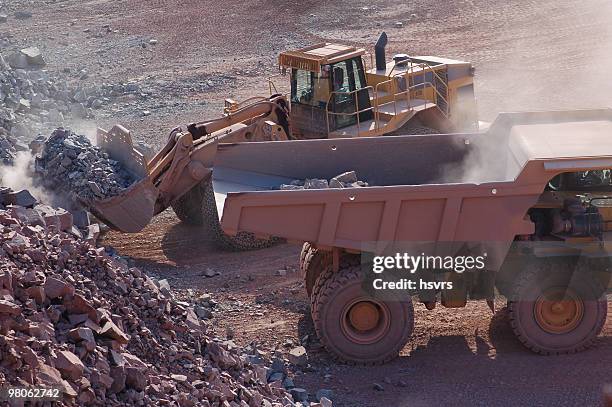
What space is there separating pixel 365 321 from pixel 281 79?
13350mm

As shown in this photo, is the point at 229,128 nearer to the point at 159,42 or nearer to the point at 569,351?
the point at 569,351

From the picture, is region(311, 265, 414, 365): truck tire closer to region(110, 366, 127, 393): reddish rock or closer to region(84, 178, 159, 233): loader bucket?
region(110, 366, 127, 393): reddish rock

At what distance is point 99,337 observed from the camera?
324 inches

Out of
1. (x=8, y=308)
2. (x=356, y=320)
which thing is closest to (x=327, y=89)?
(x=356, y=320)

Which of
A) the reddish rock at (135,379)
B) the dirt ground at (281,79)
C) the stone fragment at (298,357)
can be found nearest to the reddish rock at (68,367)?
the reddish rock at (135,379)

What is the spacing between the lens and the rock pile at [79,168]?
1293cm

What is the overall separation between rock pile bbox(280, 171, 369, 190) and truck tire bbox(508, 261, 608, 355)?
1.95 m

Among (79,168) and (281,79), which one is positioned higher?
(79,168)

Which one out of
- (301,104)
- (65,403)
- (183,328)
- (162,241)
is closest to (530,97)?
(301,104)

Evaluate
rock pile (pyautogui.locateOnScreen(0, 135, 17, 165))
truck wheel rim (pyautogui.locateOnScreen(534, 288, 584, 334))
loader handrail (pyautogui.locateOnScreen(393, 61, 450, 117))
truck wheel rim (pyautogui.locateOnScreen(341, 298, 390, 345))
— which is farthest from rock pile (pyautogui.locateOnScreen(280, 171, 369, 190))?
rock pile (pyautogui.locateOnScreen(0, 135, 17, 165))

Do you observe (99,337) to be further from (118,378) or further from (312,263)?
(312,263)

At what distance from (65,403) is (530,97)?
52.0ft

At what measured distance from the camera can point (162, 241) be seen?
14.1 metres

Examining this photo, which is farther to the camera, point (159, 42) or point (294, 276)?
point (159, 42)
